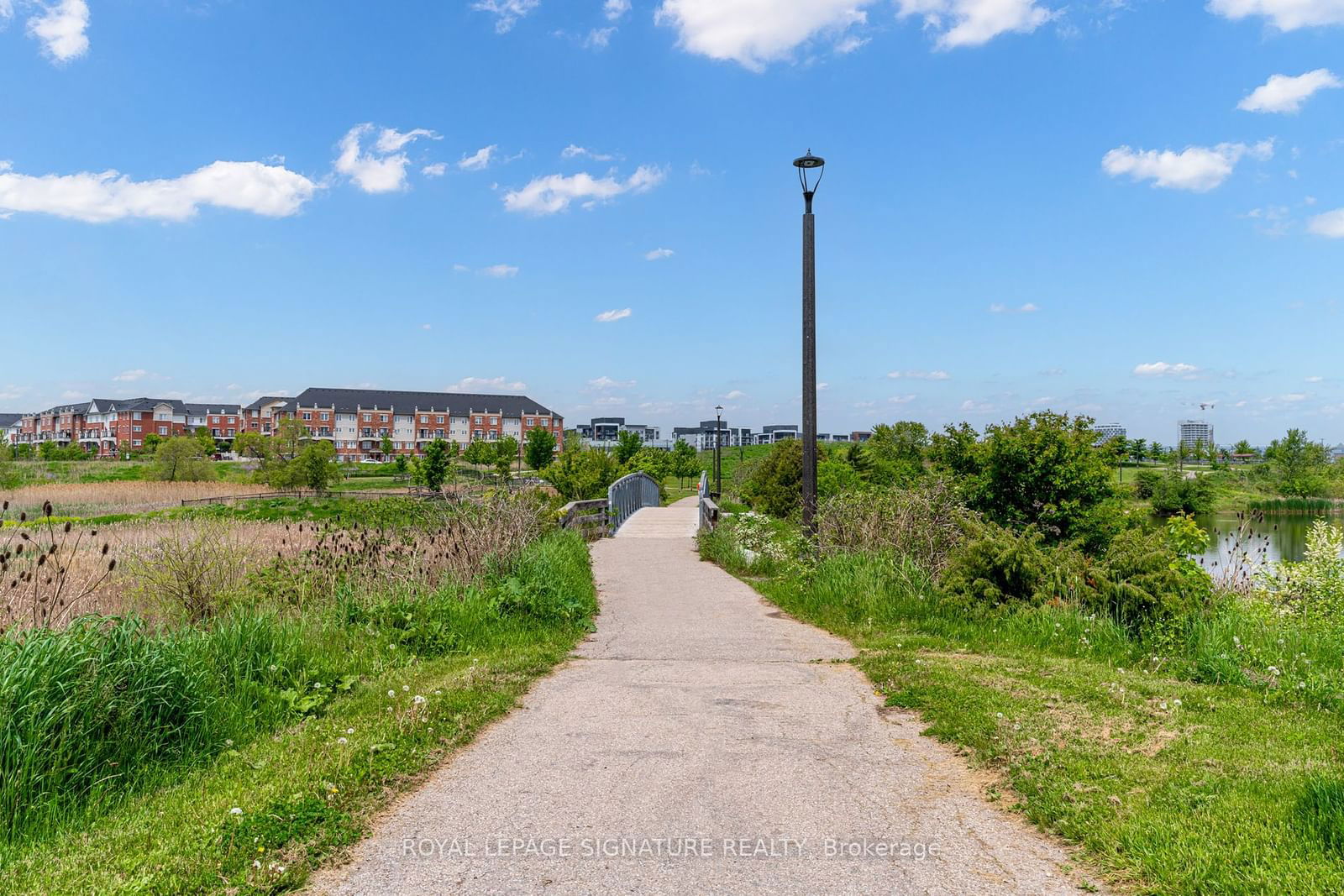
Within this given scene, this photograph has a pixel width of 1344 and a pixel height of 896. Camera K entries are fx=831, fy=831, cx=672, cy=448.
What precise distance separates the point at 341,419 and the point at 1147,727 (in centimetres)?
12729

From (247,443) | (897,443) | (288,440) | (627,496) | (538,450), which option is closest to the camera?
(627,496)

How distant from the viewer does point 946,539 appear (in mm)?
10766

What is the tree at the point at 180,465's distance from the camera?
5462 cm

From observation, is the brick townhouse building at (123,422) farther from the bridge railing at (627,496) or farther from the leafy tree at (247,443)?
the bridge railing at (627,496)

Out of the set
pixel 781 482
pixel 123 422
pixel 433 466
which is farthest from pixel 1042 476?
pixel 123 422

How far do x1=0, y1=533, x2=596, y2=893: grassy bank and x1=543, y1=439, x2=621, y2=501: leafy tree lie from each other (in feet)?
81.1

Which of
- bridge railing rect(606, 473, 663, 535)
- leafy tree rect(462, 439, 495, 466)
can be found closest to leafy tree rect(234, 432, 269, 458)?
leafy tree rect(462, 439, 495, 466)

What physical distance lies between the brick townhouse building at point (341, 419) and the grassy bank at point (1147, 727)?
118 metres

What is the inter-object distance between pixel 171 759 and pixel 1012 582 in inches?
291

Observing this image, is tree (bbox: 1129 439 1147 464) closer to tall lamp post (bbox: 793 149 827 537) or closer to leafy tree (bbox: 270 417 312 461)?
tall lamp post (bbox: 793 149 827 537)

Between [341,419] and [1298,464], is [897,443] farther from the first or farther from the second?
[341,419]

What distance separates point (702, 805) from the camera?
4.09 meters

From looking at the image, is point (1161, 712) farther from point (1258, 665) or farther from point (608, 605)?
point (608, 605)

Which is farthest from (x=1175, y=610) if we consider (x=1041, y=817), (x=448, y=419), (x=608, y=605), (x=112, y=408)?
(x=112, y=408)
